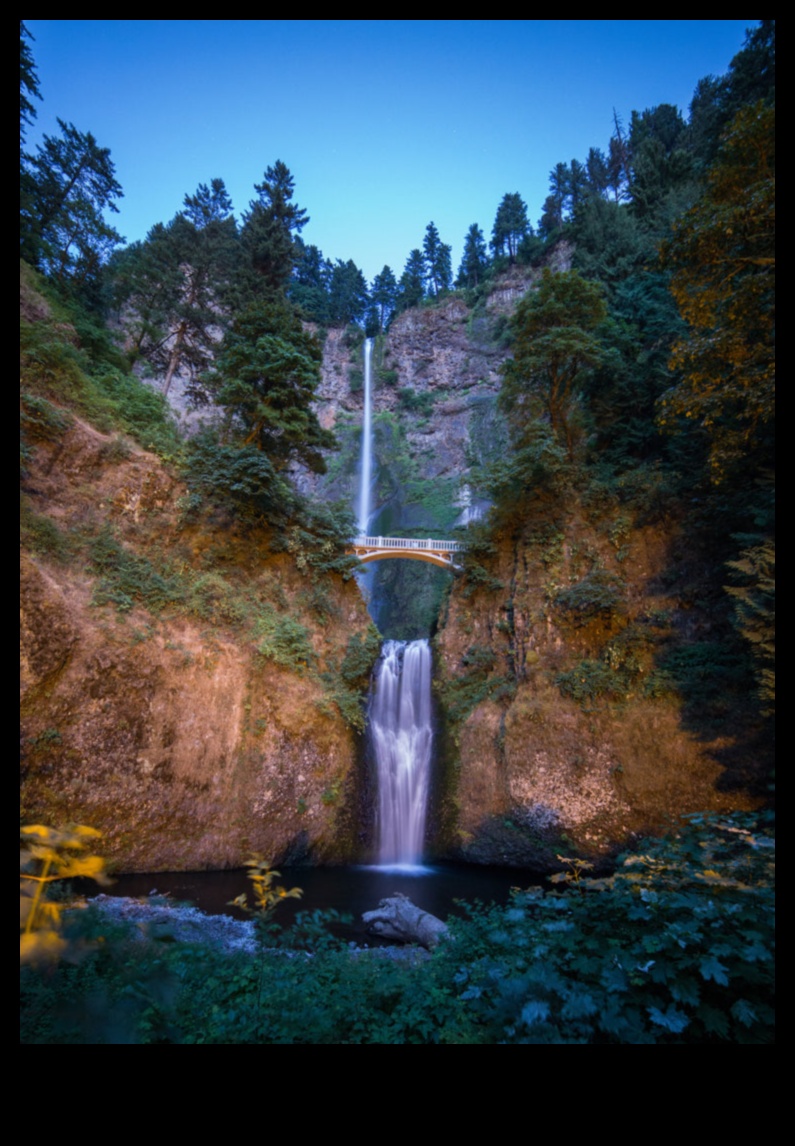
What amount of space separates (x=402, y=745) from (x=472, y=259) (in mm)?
48731

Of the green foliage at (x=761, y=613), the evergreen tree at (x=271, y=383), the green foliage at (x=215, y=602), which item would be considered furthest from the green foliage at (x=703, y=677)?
the evergreen tree at (x=271, y=383)

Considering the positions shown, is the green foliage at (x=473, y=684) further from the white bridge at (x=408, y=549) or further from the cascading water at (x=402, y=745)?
the white bridge at (x=408, y=549)

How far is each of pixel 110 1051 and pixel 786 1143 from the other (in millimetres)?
2178

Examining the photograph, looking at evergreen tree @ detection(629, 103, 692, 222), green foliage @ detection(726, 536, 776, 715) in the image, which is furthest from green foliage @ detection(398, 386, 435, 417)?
green foliage @ detection(726, 536, 776, 715)

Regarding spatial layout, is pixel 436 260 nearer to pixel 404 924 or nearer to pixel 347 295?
pixel 347 295

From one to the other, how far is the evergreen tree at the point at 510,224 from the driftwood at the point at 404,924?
50343mm

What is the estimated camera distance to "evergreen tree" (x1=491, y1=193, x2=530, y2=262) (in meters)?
41.4

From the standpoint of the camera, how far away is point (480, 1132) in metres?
1.34

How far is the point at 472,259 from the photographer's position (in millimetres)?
43625

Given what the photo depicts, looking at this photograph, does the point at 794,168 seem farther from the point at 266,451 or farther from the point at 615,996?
the point at 266,451

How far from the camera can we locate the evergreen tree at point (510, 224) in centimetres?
4141

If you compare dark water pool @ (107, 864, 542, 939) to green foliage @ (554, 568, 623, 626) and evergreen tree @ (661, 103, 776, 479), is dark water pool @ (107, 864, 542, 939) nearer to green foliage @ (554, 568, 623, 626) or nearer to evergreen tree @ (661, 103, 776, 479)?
green foliage @ (554, 568, 623, 626)

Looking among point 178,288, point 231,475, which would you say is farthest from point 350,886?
point 178,288
